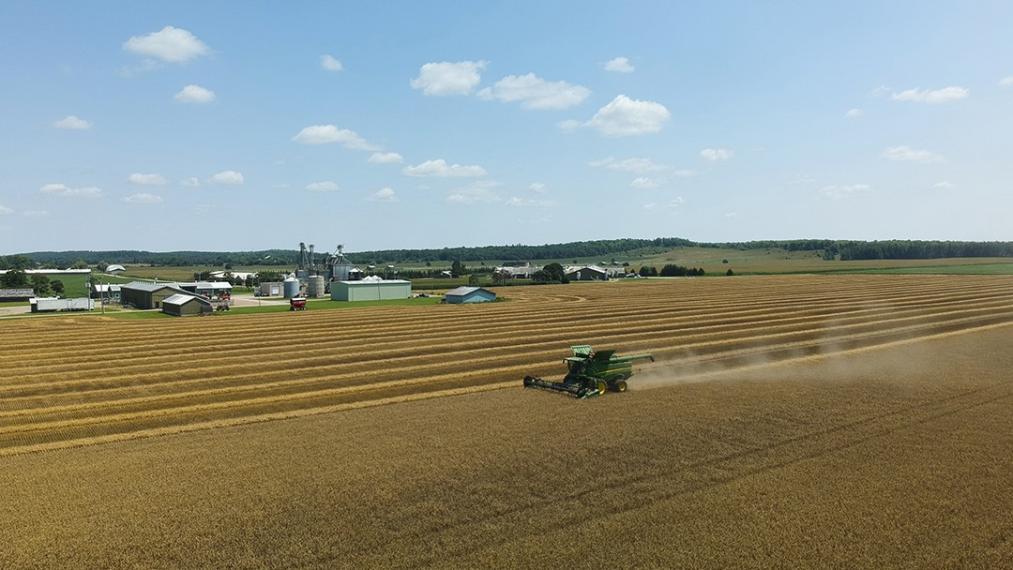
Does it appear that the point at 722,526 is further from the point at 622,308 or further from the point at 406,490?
the point at 622,308

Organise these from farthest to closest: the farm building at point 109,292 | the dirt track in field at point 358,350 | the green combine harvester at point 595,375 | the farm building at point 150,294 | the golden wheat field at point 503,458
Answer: the farm building at point 109,292, the farm building at point 150,294, the dirt track in field at point 358,350, the green combine harvester at point 595,375, the golden wheat field at point 503,458

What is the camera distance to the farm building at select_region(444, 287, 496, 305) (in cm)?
8931

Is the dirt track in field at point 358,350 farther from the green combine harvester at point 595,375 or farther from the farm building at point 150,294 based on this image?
the farm building at point 150,294

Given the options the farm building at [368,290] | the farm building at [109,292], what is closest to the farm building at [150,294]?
the farm building at [109,292]

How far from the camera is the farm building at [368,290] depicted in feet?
318

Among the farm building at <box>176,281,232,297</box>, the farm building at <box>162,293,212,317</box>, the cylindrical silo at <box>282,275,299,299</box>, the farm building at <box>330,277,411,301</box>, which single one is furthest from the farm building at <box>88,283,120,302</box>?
the farm building at <box>330,277,411,301</box>

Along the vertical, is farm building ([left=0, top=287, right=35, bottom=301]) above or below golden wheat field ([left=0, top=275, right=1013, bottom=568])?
above

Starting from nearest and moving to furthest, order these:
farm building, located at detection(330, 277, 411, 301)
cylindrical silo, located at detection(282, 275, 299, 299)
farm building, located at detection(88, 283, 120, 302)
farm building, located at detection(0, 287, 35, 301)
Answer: farm building, located at detection(330, 277, 411, 301) → farm building, located at detection(88, 283, 120, 302) → farm building, located at detection(0, 287, 35, 301) → cylindrical silo, located at detection(282, 275, 299, 299)

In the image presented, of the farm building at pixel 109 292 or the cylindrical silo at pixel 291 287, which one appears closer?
the farm building at pixel 109 292

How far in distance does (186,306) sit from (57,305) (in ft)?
74.6

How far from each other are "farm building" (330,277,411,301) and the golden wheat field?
51749mm

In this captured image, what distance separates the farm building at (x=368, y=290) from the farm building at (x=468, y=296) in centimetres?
1178

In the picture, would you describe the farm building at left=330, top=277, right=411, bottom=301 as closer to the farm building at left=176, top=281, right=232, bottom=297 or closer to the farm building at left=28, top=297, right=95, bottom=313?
the farm building at left=176, top=281, right=232, bottom=297

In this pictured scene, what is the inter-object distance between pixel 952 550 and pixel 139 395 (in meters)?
32.6
